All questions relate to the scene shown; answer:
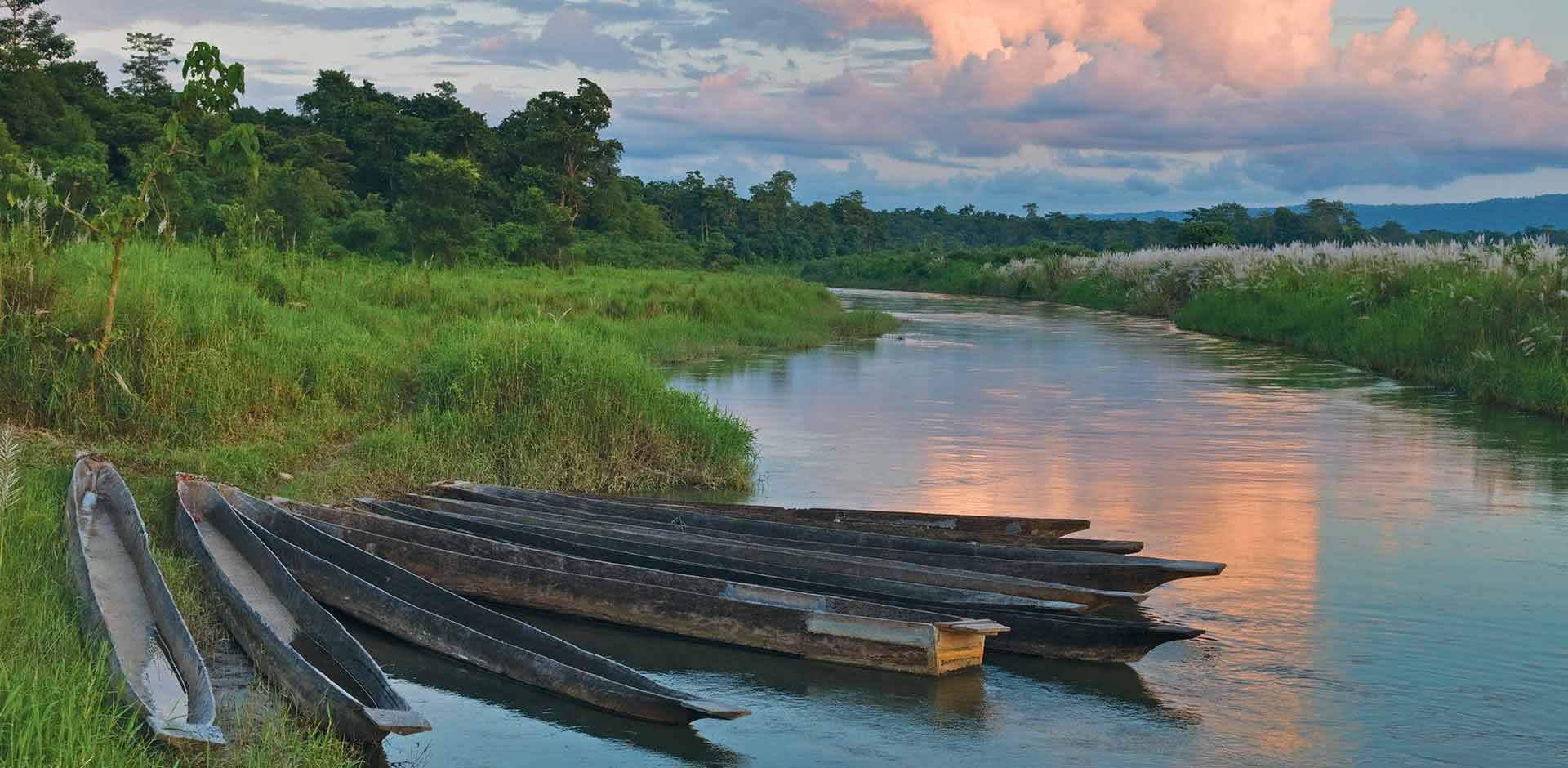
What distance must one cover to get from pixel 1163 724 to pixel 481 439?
5.98 meters

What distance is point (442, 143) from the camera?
4594 cm

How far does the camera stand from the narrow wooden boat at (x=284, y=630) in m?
4.88

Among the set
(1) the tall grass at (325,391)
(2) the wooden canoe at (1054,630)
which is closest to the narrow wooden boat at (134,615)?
(1) the tall grass at (325,391)

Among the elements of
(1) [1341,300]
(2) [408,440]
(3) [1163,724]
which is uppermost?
(1) [1341,300]

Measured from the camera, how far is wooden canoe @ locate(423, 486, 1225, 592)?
7.10 metres

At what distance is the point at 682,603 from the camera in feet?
22.1

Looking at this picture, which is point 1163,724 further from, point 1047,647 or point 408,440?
point 408,440

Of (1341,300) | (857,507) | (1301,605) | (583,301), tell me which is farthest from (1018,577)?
(1341,300)

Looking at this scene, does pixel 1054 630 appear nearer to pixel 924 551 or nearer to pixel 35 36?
pixel 924 551

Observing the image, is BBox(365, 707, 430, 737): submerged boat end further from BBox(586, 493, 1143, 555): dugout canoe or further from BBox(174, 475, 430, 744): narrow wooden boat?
BBox(586, 493, 1143, 555): dugout canoe

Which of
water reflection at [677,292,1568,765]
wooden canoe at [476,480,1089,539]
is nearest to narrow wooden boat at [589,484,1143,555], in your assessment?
wooden canoe at [476,480,1089,539]

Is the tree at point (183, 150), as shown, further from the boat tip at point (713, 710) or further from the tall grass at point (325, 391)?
the boat tip at point (713, 710)

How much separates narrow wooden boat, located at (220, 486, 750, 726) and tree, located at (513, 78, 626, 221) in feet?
122

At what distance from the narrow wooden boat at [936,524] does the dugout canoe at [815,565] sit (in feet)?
2.03
